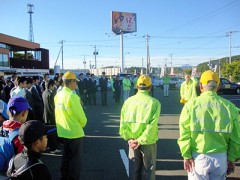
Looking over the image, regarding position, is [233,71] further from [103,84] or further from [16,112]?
[16,112]

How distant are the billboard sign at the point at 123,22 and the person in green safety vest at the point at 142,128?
60.8 meters

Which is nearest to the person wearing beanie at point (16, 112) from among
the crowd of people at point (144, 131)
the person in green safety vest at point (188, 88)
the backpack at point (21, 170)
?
the crowd of people at point (144, 131)

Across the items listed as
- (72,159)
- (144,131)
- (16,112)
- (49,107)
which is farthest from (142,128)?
(49,107)

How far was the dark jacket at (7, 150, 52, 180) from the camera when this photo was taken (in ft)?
7.38

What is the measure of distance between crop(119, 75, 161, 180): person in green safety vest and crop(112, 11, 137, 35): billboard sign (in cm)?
6083

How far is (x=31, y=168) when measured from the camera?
227cm

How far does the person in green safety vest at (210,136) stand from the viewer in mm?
3119

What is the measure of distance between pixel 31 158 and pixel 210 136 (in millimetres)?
1935

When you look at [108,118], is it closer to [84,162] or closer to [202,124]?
[84,162]

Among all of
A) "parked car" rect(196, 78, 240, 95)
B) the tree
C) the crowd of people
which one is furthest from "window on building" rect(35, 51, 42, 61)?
the crowd of people

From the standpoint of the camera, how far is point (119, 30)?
210 ft

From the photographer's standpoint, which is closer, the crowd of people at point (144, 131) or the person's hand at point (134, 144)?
the crowd of people at point (144, 131)

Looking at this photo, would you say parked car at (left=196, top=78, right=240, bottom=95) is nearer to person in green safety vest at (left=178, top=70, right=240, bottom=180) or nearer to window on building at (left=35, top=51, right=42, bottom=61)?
person in green safety vest at (left=178, top=70, right=240, bottom=180)

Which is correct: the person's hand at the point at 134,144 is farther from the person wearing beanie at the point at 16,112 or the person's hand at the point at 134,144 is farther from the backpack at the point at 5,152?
the backpack at the point at 5,152
